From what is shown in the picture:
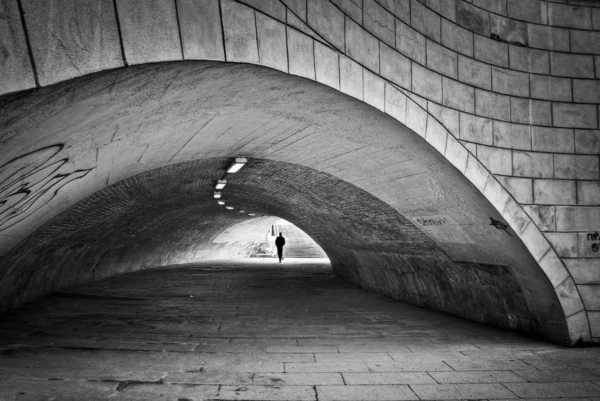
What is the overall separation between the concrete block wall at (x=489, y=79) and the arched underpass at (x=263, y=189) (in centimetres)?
22

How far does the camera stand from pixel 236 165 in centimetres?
898

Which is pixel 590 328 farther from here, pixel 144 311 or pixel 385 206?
pixel 144 311

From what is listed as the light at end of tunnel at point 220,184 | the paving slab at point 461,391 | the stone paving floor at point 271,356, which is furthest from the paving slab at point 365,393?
the light at end of tunnel at point 220,184

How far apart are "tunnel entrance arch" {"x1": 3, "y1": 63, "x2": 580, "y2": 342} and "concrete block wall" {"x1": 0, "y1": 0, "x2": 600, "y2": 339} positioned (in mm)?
161

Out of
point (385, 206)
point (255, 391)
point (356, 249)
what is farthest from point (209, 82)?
point (356, 249)

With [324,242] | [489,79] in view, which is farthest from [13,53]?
[324,242]

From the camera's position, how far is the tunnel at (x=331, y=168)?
3.59 meters

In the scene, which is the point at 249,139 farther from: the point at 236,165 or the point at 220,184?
the point at 220,184

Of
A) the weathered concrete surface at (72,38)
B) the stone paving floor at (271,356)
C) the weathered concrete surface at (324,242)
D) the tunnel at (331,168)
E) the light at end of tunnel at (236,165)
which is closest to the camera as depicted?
the weathered concrete surface at (72,38)

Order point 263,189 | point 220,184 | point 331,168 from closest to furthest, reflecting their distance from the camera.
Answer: point 331,168 → point 220,184 → point 263,189

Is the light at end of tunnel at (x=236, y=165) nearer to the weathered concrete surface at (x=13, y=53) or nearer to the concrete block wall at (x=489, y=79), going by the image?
the concrete block wall at (x=489, y=79)

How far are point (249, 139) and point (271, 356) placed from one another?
308 centimetres

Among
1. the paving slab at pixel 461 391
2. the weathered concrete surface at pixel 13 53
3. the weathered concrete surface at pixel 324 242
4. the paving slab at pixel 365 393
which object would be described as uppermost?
the weathered concrete surface at pixel 13 53

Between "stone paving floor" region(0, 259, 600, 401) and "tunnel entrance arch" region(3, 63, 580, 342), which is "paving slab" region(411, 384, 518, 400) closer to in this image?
"stone paving floor" region(0, 259, 600, 401)
